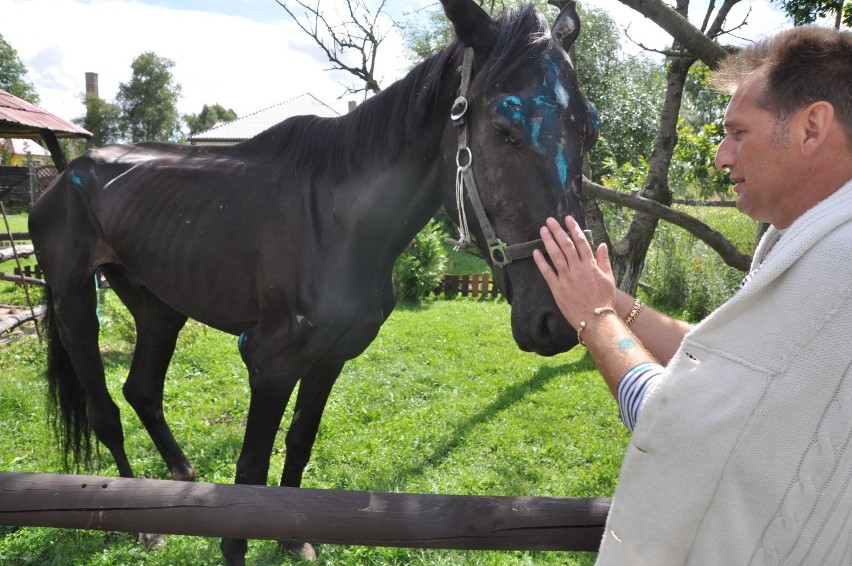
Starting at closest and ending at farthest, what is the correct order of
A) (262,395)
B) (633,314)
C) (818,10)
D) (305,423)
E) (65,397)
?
(633,314)
(262,395)
(305,423)
(65,397)
(818,10)

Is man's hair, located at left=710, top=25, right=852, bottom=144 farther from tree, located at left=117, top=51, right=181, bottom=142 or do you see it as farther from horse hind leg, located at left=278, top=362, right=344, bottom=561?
tree, located at left=117, top=51, right=181, bottom=142

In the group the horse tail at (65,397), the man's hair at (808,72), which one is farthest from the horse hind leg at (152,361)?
the man's hair at (808,72)

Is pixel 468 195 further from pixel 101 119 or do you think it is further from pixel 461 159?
pixel 101 119

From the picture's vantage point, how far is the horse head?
1663 mm

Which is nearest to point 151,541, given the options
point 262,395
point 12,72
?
point 262,395

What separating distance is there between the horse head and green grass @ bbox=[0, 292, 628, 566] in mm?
1895

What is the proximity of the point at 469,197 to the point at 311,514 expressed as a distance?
1.11m

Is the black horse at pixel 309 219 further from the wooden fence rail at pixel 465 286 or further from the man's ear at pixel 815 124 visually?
the wooden fence rail at pixel 465 286

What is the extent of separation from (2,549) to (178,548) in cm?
91

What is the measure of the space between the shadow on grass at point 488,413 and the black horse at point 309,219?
1.26 meters

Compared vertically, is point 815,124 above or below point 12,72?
below

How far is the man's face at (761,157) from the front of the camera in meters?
1.16

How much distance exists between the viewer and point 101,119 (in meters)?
38.4

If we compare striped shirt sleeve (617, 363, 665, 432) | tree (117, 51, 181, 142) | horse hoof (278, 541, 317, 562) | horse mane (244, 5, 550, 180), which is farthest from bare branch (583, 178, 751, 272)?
tree (117, 51, 181, 142)
